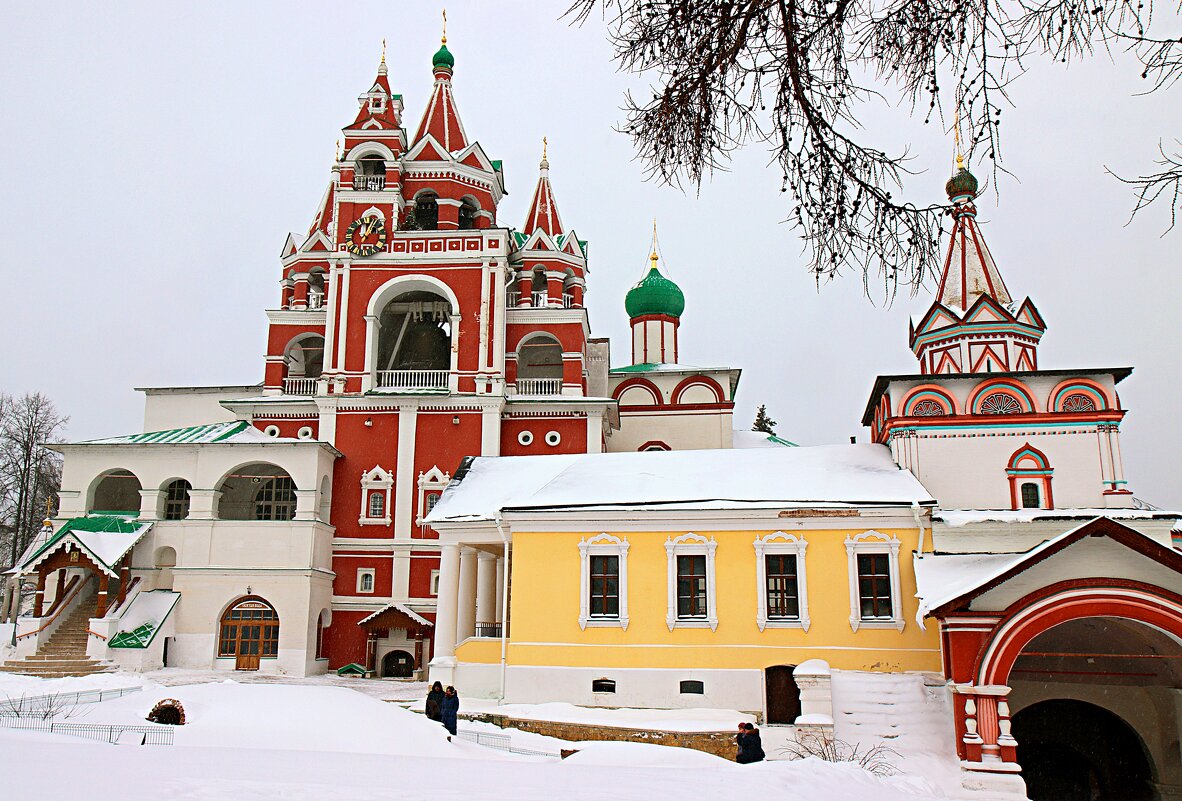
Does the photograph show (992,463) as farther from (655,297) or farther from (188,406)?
(188,406)

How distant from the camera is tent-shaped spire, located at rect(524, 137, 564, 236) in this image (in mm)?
36719

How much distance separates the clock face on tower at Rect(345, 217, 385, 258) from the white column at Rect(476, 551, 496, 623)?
12.7m

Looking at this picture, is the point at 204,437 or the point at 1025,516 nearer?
the point at 1025,516

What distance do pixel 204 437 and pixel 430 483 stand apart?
6.79m

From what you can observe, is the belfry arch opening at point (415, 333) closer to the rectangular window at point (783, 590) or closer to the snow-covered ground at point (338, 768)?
the rectangular window at point (783, 590)

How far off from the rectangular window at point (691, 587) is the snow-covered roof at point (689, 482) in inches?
45.3

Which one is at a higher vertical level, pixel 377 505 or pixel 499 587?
pixel 377 505

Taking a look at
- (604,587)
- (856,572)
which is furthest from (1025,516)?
(604,587)

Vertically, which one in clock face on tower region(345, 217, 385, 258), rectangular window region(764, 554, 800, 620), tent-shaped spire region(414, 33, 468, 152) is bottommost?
rectangular window region(764, 554, 800, 620)

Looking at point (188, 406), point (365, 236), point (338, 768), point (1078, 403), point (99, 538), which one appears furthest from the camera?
point (188, 406)

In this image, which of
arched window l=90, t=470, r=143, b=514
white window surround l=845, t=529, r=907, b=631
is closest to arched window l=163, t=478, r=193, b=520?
arched window l=90, t=470, r=143, b=514

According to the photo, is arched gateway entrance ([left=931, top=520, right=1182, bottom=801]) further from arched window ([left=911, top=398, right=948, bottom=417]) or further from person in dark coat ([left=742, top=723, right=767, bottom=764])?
arched window ([left=911, top=398, right=948, bottom=417])

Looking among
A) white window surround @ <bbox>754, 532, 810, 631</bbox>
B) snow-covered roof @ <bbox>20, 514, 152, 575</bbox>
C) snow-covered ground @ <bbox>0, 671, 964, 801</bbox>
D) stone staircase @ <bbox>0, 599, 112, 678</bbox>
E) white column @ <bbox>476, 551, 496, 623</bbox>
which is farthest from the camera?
snow-covered roof @ <bbox>20, 514, 152, 575</bbox>

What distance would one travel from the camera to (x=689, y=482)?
2139 centimetres
